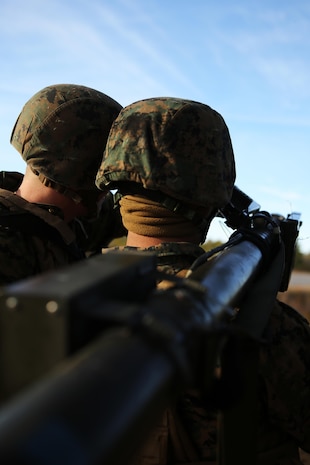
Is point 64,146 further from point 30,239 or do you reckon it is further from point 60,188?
point 30,239

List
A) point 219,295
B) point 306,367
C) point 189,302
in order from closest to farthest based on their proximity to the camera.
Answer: point 189,302
point 219,295
point 306,367

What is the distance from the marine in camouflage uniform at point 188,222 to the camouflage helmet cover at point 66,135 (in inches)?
39.8

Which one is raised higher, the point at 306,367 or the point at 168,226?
the point at 168,226

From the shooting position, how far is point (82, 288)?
1028 mm

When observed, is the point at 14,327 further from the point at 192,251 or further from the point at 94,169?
the point at 94,169

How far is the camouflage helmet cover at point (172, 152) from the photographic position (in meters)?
2.70

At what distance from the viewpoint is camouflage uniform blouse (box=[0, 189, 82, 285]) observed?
333 cm

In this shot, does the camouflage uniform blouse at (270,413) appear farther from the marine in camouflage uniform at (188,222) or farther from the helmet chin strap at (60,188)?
the helmet chin strap at (60,188)

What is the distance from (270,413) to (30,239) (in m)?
1.82

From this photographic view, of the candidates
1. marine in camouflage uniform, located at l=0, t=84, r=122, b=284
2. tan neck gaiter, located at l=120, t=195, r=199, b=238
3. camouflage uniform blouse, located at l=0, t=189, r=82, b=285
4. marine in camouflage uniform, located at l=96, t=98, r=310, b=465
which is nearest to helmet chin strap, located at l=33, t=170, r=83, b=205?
marine in camouflage uniform, located at l=0, t=84, r=122, b=284

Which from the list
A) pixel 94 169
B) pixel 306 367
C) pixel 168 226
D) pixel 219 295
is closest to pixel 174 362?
pixel 219 295

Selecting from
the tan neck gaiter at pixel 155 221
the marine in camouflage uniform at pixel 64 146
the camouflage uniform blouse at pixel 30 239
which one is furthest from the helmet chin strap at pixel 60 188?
the tan neck gaiter at pixel 155 221

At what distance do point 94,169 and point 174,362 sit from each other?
10.2ft

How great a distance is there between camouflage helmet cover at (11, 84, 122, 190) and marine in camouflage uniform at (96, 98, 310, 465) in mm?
1012
